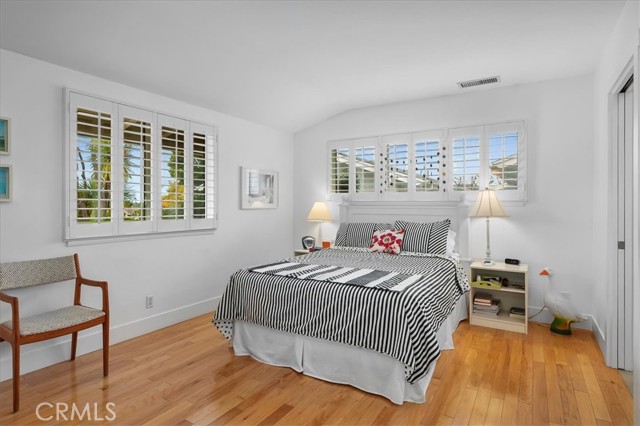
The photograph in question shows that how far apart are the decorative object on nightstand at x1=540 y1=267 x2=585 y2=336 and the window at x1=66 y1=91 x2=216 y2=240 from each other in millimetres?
3631

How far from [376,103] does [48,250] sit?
384 cm

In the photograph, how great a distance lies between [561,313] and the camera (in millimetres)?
3537

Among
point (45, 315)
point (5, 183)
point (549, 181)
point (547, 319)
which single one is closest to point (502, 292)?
point (547, 319)

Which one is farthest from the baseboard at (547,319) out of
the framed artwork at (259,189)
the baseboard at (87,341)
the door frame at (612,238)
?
the baseboard at (87,341)

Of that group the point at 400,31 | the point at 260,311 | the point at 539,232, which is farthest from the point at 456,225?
the point at 260,311

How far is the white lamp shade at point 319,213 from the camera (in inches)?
197

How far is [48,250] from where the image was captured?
2.95 meters

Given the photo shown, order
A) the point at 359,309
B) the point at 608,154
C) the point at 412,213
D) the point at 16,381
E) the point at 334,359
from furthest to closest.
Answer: the point at 412,213 → the point at 608,154 → the point at 334,359 → the point at 359,309 → the point at 16,381

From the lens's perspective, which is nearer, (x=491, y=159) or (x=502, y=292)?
(x=502, y=292)

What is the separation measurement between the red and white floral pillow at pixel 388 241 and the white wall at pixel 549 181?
929mm

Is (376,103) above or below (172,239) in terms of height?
above

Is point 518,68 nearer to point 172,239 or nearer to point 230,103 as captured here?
point 230,103

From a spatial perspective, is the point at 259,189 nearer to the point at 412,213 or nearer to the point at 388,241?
the point at 388,241

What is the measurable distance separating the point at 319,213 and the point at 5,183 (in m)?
3.25
